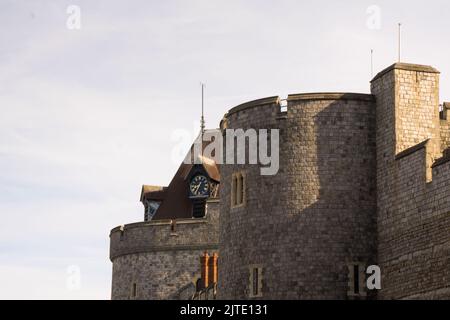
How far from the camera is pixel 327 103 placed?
39.5 meters

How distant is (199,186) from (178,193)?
1544 millimetres

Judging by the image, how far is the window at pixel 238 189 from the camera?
40.6 m

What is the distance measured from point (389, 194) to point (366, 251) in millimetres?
1839

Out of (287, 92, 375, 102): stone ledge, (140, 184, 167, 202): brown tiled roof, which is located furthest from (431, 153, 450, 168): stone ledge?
(140, 184, 167, 202): brown tiled roof

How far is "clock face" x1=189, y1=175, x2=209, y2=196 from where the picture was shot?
61.3m

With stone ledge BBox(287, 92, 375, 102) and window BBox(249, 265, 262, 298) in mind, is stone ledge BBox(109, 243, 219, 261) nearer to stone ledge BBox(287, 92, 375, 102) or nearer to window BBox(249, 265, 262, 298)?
window BBox(249, 265, 262, 298)

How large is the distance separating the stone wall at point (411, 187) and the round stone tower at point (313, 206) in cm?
52

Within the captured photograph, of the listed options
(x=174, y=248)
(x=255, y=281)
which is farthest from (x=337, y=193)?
(x=174, y=248)

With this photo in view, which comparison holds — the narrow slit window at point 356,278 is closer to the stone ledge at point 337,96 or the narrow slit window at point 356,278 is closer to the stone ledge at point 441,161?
the stone ledge at point 441,161

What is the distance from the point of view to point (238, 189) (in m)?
40.8

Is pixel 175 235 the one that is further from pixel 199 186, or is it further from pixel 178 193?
pixel 178 193
